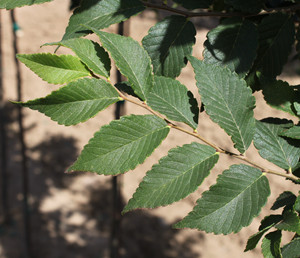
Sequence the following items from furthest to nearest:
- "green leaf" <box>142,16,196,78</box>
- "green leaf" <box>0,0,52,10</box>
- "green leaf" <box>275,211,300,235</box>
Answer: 1. "green leaf" <box>142,16,196,78</box>
2. "green leaf" <box>0,0,52,10</box>
3. "green leaf" <box>275,211,300,235</box>

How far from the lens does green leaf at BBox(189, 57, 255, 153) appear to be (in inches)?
42.9

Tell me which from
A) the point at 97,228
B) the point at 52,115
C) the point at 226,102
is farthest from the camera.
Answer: the point at 97,228

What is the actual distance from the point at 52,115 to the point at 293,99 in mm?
690

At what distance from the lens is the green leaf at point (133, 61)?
1039 mm

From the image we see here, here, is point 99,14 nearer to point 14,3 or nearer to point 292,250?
point 14,3

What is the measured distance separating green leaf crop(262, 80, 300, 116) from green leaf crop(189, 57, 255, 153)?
97mm

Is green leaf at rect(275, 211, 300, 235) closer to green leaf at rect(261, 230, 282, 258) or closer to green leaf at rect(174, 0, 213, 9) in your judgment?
green leaf at rect(261, 230, 282, 258)

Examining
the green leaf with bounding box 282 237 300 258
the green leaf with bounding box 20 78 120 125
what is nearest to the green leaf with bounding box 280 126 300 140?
the green leaf with bounding box 282 237 300 258

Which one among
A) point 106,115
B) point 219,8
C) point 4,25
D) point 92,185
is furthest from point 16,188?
point 219,8

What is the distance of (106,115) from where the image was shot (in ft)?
19.9

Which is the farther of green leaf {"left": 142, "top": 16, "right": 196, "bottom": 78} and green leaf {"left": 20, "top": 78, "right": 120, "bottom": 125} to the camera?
green leaf {"left": 142, "top": 16, "right": 196, "bottom": 78}

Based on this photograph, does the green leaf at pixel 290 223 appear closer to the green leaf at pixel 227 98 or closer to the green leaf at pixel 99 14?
the green leaf at pixel 227 98

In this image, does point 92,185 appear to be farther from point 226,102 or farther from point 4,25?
point 226,102

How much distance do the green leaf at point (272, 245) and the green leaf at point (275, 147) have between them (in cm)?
21
